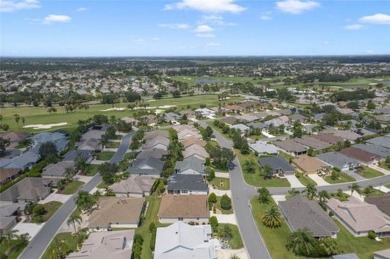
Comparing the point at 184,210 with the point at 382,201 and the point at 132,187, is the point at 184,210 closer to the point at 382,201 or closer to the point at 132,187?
the point at 132,187

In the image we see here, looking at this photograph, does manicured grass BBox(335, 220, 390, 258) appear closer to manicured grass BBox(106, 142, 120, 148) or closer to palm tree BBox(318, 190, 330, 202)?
palm tree BBox(318, 190, 330, 202)

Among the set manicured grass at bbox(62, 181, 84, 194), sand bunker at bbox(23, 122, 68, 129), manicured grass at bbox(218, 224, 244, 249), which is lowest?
manicured grass at bbox(218, 224, 244, 249)

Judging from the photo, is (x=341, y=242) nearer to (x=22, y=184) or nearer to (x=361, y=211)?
(x=361, y=211)

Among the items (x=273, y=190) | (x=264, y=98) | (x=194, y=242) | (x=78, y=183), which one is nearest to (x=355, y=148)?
(x=273, y=190)

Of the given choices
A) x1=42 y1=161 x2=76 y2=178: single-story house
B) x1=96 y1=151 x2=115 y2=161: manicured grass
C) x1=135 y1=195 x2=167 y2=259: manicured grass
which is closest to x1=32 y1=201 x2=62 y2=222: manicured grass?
x1=42 y1=161 x2=76 y2=178: single-story house

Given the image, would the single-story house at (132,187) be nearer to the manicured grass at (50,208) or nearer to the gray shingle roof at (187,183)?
the gray shingle roof at (187,183)

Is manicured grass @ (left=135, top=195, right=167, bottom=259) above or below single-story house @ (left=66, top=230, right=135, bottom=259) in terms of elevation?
below

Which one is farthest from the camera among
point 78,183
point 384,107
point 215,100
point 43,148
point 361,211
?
point 215,100
